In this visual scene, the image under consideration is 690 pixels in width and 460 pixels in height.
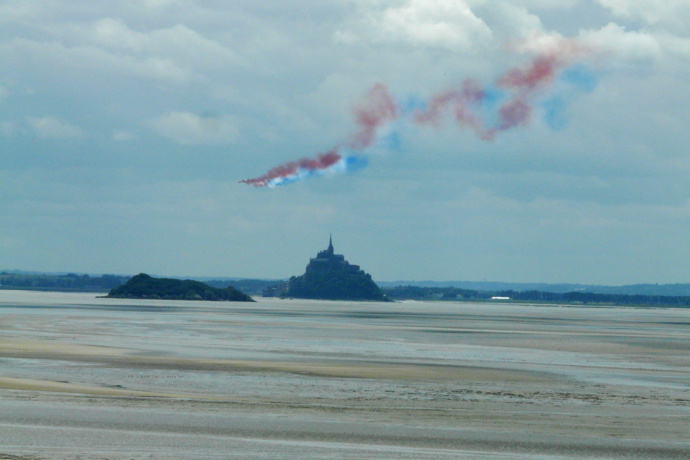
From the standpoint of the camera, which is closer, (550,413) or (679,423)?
(679,423)

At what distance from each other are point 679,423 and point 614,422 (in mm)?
2135

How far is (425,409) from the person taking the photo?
3516cm

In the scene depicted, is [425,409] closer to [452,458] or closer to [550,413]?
[550,413]

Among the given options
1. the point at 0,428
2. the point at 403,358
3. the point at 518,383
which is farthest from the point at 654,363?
the point at 0,428

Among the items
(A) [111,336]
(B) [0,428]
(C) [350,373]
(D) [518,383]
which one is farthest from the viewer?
(A) [111,336]

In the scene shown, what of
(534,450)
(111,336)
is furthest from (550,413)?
(111,336)

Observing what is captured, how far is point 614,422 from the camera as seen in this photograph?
32875mm

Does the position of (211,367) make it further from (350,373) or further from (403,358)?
(403,358)

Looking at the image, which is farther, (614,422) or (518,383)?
(518,383)

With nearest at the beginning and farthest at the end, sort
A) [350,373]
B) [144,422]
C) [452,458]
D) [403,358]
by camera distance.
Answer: [452,458] < [144,422] < [350,373] < [403,358]

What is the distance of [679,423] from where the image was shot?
32.7m

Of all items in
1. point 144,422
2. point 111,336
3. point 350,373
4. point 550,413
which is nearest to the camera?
point 144,422

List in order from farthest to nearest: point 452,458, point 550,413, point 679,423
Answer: point 550,413
point 679,423
point 452,458

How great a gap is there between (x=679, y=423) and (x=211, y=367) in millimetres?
25708
